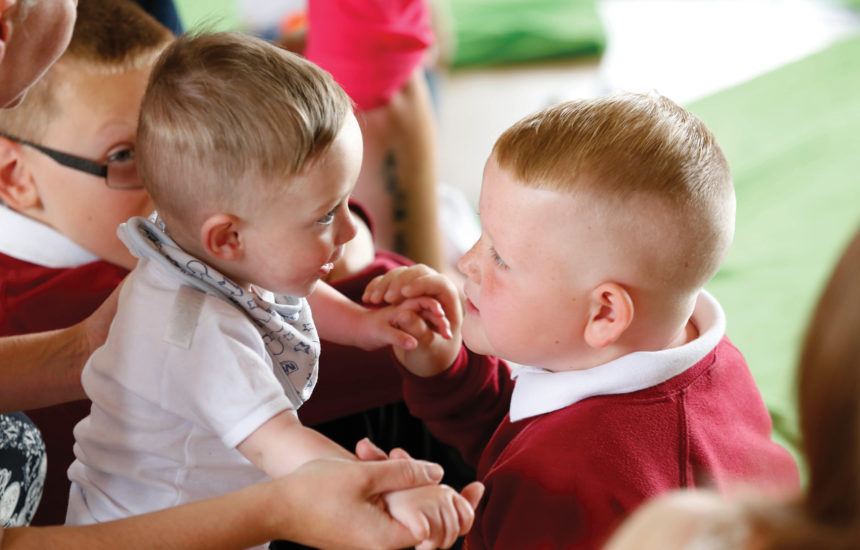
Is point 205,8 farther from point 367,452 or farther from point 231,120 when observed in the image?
point 367,452

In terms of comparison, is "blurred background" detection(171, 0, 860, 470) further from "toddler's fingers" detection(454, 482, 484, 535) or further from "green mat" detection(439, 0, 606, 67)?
"toddler's fingers" detection(454, 482, 484, 535)

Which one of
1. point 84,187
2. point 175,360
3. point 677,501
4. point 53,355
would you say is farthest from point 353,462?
point 84,187

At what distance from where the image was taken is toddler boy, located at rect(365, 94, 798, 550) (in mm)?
837

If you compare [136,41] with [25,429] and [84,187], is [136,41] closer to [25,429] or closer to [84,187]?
[84,187]

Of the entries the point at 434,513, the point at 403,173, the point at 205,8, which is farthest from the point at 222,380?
the point at 205,8

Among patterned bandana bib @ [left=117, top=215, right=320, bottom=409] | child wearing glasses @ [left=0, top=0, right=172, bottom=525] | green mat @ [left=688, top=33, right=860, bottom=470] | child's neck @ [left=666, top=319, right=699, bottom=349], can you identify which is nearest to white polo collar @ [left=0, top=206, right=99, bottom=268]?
child wearing glasses @ [left=0, top=0, right=172, bottom=525]

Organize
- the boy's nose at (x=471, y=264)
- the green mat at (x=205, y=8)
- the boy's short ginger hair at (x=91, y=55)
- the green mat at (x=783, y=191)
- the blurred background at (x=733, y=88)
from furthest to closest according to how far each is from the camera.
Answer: the green mat at (x=205, y=8), the blurred background at (x=733, y=88), the green mat at (x=783, y=191), the boy's short ginger hair at (x=91, y=55), the boy's nose at (x=471, y=264)

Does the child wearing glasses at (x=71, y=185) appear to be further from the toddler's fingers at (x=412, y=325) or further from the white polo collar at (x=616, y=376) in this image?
the white polo collar at (x=616, y=376)

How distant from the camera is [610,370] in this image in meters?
0.88

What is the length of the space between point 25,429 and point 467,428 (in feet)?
1.69

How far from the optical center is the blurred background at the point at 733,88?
1.86m

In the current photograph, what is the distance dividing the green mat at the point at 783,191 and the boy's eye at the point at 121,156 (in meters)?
1.05

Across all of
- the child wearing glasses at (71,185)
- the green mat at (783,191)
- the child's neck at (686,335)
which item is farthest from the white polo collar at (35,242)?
the green mat at (783,191)

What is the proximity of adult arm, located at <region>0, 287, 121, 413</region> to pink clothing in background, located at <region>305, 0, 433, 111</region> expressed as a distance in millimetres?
875
